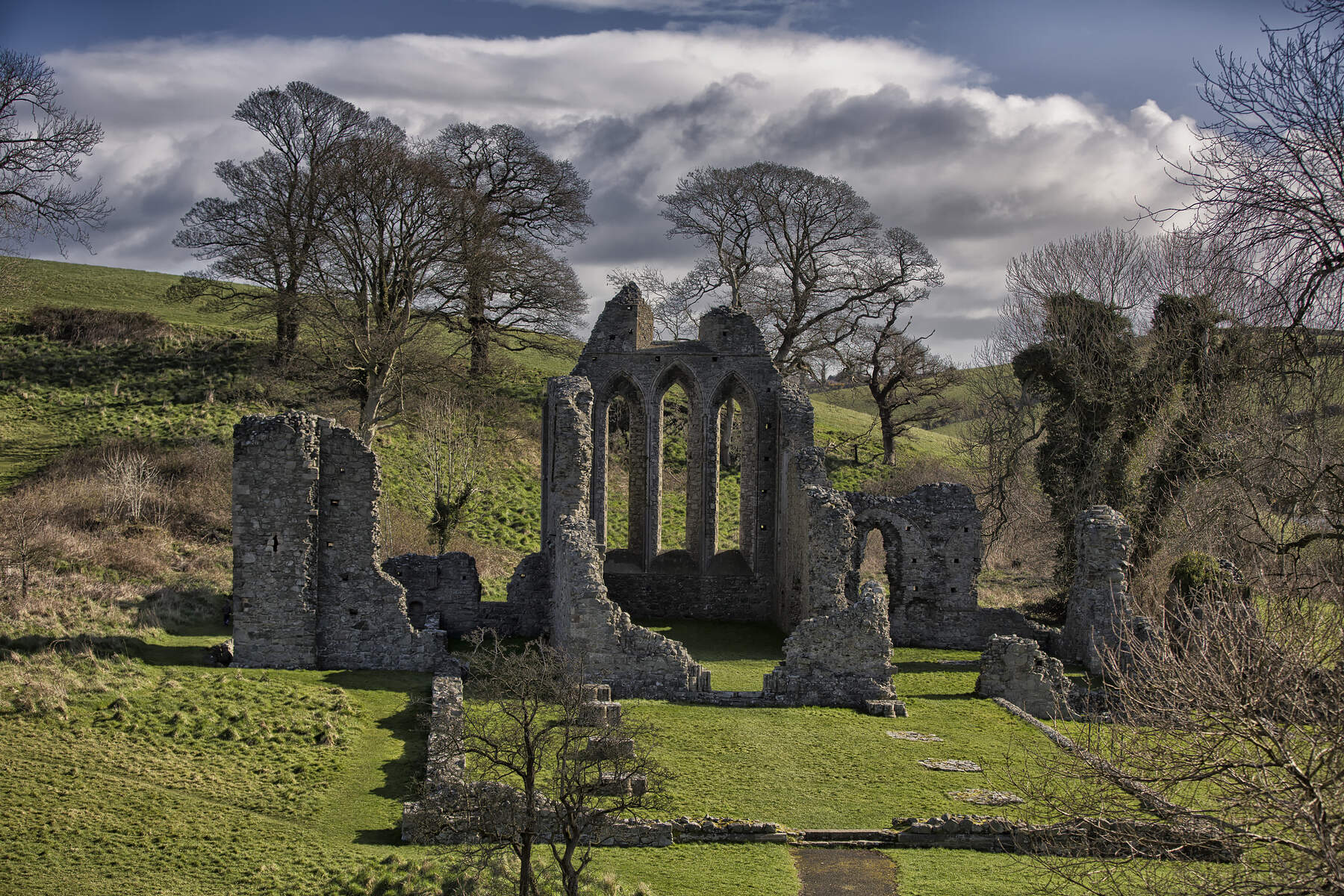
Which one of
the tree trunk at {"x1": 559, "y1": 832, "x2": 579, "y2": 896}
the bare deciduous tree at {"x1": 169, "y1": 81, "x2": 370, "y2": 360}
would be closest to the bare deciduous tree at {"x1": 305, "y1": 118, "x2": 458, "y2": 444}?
the bare deciduous tree at {"x1": 169, "y1": 81, "x2": 370, "y2": 360}

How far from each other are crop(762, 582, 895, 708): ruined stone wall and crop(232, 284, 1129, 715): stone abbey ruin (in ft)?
0.10

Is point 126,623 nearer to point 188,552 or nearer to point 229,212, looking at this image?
point 188,552

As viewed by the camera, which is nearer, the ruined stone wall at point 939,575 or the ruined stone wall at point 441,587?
the ruined stone wall at point 441,587

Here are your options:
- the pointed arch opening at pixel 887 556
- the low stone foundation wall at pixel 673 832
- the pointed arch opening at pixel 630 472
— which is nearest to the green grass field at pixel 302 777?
the low stone foundation wall at pixel 673 832

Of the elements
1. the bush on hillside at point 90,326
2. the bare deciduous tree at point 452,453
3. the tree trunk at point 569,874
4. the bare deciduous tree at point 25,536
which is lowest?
the tree trunk at point 569,874

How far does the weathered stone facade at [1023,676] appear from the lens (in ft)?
62.5

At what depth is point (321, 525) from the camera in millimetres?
19297

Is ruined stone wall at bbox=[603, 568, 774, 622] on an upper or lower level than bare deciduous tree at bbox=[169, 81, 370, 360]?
lower

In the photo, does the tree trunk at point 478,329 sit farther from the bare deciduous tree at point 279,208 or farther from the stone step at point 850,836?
the stone step at point 850,836

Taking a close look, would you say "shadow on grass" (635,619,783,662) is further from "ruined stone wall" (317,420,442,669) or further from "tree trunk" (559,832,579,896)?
"tree trunk" (559,832,579,896)

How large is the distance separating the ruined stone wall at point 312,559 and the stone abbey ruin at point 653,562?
3cm

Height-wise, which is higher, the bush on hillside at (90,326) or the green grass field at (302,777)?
the bush on hillside at (90,326)

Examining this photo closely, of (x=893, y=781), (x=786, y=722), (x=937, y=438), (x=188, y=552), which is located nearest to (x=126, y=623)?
(x=188, y=552)

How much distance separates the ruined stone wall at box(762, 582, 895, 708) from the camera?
18.3m
